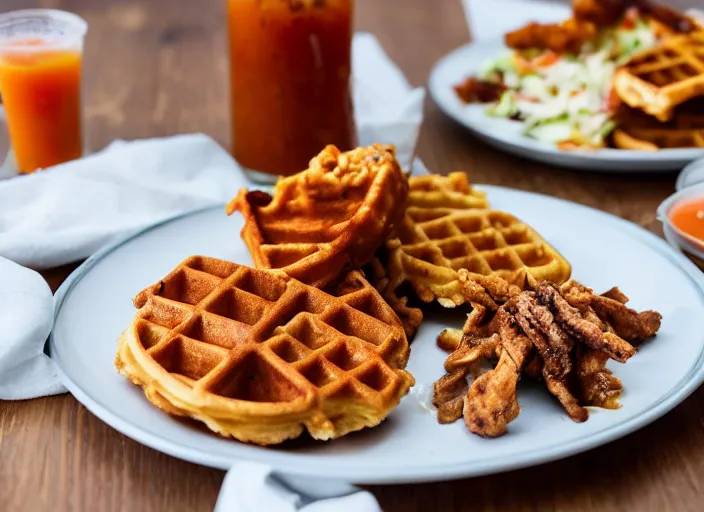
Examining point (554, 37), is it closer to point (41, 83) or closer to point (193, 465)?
point (41, 83)

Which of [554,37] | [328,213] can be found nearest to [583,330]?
[328,213]

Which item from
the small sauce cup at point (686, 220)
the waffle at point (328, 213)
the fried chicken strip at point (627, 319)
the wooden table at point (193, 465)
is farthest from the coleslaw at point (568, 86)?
the fried chicken strip at point (627, 319)

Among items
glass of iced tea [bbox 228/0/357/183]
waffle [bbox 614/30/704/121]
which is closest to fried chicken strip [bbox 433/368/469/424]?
glass of iced tea [bbox 228/0/357/183]

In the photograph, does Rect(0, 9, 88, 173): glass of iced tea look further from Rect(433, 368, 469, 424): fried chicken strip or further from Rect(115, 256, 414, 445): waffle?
Rect(433, 368, 469, 424): fried chicken strip

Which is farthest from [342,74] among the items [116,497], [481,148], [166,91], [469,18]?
[469,18]

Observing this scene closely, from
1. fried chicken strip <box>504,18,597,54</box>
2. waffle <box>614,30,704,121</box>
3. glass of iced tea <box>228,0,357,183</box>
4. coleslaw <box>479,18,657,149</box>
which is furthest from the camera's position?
fried chicken strip <box>504,18,597,54</box>

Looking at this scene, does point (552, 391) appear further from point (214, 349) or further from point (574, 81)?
point (574, 81)

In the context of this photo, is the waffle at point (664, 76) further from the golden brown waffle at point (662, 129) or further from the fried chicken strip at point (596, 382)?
the fried chicken strip at point (596, 382)
